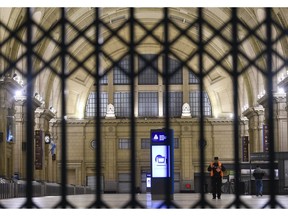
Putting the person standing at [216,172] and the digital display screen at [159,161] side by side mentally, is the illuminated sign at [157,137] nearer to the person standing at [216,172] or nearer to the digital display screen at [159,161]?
the digital display screen at [159,161]

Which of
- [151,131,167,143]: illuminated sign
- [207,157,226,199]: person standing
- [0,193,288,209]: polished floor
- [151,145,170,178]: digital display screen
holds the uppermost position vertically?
[151,131,167,143]: illuminated sign

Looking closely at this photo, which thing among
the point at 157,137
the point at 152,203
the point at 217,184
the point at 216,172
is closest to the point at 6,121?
the point at 217,184

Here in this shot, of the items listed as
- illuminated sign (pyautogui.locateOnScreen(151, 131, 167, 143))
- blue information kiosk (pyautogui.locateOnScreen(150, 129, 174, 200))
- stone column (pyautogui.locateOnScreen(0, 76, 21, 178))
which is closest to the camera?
blue information kiosk (pyautogui.locateOnScreen(150, 129, 174, 200))

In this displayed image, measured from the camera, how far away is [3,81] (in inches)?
1720

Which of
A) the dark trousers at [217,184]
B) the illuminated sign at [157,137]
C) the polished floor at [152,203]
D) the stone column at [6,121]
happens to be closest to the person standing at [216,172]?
the dark trousers at [217,184]

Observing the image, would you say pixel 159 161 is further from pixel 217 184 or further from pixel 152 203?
pixel 217 184

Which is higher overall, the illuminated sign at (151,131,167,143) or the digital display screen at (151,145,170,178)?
the illuminated sign at (151,131,167,143)

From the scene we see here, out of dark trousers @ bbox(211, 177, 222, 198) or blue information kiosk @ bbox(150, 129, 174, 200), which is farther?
dark trousers @ bbox(211, 177, 222, 198)

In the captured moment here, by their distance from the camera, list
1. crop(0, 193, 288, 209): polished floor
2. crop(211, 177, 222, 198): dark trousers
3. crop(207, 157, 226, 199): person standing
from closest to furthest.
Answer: crop(0, 193, 288, 209): polished floor → crop(207, 157, 226, 199): person standing → crop(211, 177, 222, 198): dark trousers

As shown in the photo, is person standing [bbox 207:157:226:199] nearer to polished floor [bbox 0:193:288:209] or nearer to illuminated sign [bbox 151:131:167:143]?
polished floor [bbox 0:193:288:209]

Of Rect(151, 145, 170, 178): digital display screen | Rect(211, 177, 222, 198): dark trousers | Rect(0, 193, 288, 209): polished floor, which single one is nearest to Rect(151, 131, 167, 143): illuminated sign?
Rect(151, 145, 170, 178): digital display screen

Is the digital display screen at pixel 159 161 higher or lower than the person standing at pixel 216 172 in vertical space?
higher
